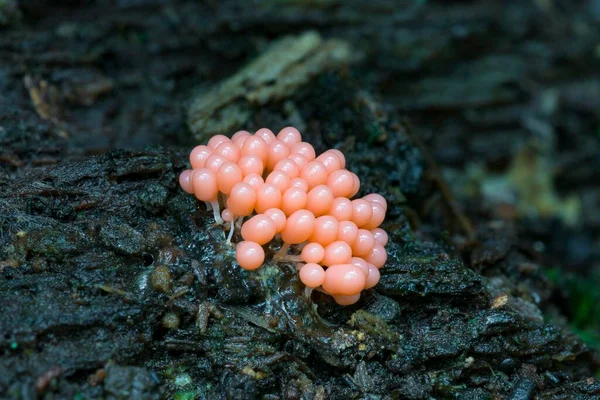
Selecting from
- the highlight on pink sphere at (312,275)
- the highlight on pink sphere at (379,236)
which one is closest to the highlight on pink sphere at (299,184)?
the highlight on pink sphere at (312,275)

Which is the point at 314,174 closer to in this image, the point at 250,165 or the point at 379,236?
the point at 250,165

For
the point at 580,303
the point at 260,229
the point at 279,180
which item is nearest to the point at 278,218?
the point at 260,229

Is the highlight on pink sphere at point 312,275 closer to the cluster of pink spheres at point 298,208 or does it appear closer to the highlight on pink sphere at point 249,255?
the cluster of pink spheres at point 298,208

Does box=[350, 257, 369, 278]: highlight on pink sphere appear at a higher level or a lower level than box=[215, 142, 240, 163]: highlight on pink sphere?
lower

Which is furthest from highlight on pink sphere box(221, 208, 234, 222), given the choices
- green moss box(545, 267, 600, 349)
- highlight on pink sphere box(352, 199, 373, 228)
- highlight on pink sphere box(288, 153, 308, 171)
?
green moss box(545, 267, 600, 349)

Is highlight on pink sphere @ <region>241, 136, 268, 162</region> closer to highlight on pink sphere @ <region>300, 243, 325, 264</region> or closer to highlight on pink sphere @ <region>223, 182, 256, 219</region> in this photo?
highlight on pink sphere @ <region>223, 182, 256, 219</region>

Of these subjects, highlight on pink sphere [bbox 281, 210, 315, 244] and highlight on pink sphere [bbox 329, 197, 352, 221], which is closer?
highlight on pink sphere [bbox 281, 210, 315, 244]

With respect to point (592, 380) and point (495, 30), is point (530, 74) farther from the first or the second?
point (592, 380)
